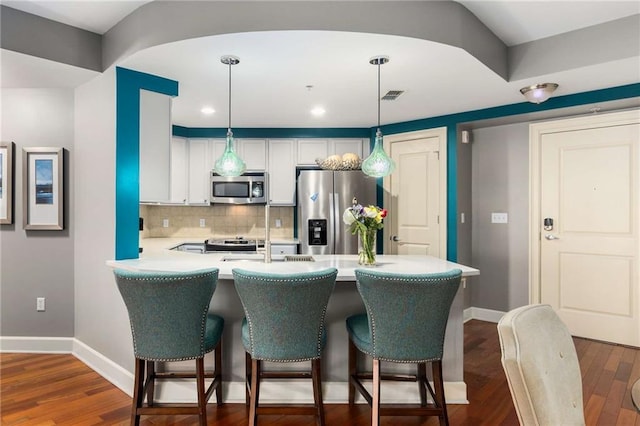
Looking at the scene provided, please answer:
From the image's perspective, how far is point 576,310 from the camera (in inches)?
140

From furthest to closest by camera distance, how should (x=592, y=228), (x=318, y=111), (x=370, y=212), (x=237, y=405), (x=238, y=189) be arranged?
1. (x=238, y=189)
2. (x=318, y=111)
3. (x=592, y=228)
4. (x=370, y=212)
5. (x=237, y=405)

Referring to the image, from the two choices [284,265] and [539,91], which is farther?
[539,91]

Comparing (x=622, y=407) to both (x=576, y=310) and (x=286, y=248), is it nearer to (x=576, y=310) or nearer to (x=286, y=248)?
(x=576, y=310)

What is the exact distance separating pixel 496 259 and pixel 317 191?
6.92ft

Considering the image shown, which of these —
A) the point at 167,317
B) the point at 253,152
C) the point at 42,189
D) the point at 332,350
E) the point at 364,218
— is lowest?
the point at 332,350

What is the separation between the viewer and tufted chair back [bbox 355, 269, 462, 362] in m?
1.77

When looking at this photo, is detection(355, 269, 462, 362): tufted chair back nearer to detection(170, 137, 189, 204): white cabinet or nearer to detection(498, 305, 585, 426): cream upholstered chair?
detection(498, 305, 585, 426): cream upholstered chair

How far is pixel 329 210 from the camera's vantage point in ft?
13.6

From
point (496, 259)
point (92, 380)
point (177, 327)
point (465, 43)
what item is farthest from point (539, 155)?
point (92, 380)

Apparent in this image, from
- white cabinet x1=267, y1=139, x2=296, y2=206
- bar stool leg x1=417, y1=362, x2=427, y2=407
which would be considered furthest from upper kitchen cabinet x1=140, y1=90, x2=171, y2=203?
bar stool leg x1=417, y1=362, x2=427, y2=407

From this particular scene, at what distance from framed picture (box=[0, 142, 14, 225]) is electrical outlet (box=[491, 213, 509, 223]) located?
15.2 feet

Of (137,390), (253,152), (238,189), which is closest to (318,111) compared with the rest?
(253,152)

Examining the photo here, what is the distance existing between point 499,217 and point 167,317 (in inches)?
138

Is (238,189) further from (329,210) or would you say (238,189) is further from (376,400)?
(376,400)
